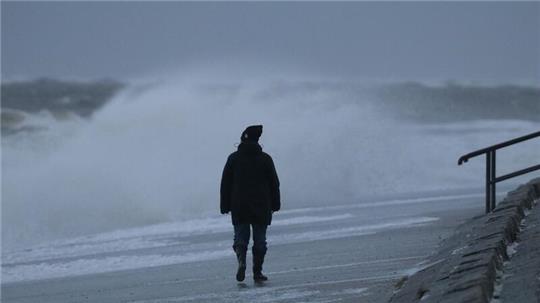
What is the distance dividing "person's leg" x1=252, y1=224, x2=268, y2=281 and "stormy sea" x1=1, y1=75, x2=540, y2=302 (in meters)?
0.25

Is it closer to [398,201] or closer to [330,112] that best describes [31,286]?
[398,201]

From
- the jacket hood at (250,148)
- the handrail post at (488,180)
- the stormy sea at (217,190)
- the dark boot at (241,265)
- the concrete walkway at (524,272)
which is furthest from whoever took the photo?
the handrail post at (488,180)

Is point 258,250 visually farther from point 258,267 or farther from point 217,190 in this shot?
point 217,190

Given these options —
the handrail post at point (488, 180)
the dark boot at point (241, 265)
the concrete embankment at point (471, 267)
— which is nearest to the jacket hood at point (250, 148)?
the dark boot at point (241, 265)

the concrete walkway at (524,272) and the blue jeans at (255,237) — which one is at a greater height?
the blue jeans at (255,237)

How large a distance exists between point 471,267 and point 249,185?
3.41m

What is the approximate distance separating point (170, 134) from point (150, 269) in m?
22.4

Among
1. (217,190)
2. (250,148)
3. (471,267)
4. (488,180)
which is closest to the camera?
(471,267)

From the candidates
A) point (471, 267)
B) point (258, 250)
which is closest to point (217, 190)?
point (258, 250)

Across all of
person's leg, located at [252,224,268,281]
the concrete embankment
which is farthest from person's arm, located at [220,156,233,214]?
the concrete embankment

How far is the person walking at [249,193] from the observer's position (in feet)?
33.9

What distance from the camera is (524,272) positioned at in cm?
727

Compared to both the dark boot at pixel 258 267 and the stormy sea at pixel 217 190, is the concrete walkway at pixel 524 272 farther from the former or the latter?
the dark boot at pixel 258 267

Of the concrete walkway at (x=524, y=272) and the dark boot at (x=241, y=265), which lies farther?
the dark boot at (x=241, y=265)
